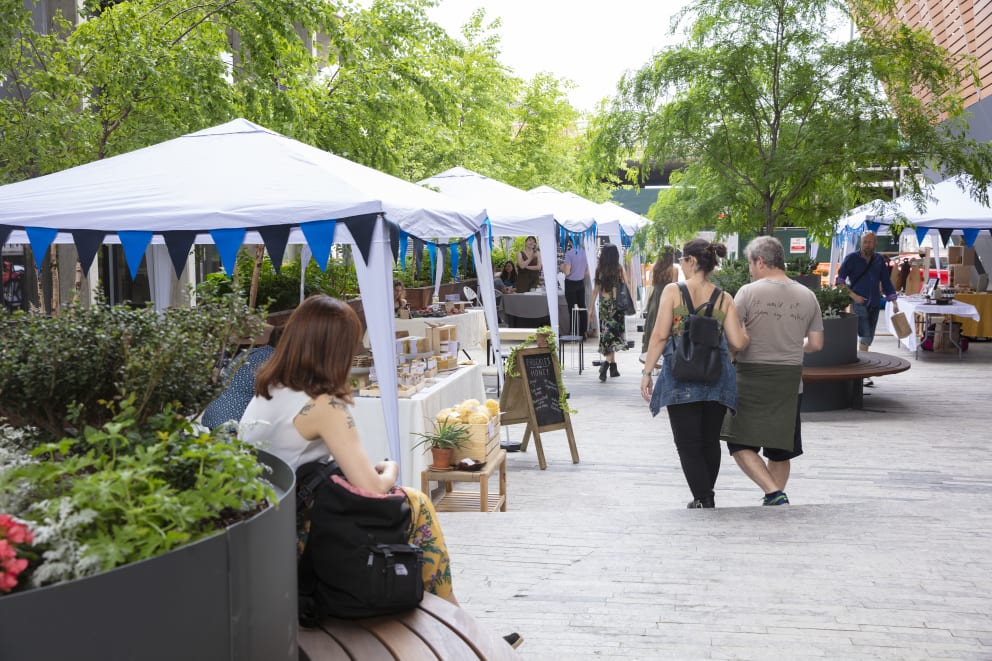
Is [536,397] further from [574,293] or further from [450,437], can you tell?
[574,293]

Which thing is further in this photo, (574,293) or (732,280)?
(574,293)

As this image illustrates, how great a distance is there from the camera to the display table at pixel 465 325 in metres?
12.8

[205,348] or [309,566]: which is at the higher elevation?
[205,348]

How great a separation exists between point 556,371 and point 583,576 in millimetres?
3879

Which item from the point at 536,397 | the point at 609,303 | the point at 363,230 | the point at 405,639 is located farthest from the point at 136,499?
the point at 609,303

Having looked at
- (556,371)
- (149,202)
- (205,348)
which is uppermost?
(149,202)

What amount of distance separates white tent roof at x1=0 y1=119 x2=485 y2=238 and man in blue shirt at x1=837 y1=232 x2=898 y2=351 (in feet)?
25.8

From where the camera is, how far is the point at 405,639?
2.91 metres

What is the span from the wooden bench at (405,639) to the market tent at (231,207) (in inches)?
146

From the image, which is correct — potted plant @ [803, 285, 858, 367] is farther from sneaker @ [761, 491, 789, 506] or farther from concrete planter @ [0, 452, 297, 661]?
concrete planter @ [0, 452, 297, 661]

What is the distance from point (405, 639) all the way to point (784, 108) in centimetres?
1121

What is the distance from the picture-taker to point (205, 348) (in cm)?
273

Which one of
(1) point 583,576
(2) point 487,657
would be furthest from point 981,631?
(2) point 487,657

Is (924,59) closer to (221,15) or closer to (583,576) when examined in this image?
(221,15)
